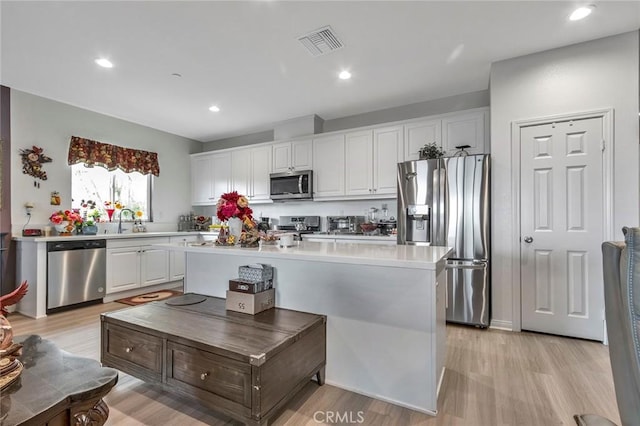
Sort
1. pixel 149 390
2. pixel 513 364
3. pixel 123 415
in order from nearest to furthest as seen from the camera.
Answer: pixel 123 415 → pixel 149 390 → pixel 513 364

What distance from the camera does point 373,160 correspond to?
404cm

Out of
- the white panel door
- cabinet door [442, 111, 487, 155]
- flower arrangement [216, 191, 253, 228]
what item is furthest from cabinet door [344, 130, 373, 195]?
flower arrangement [216, 191, 253, 228]

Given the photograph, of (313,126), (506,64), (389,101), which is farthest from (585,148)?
(313,126)

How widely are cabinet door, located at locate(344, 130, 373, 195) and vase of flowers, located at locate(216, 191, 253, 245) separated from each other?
7.02 ft

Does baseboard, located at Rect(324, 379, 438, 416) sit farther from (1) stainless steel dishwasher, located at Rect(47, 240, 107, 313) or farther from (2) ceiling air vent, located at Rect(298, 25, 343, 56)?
(1) stainless steel dishwasher, located at Rect(47, 240, 107, 313)

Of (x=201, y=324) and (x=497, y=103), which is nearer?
(x=201, y=324)

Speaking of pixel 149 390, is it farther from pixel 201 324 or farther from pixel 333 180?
pixel 333 180

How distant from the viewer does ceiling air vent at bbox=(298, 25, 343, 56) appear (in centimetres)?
250

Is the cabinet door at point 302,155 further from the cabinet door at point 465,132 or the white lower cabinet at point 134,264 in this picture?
the white lower cabinet at point 134,264

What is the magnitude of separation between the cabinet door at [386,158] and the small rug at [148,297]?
332 centimetres

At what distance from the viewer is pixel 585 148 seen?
2703 mm

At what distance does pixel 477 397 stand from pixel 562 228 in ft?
6.24

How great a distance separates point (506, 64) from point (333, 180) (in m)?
2.39

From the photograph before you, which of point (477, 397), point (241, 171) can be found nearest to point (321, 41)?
point (477, 397)
